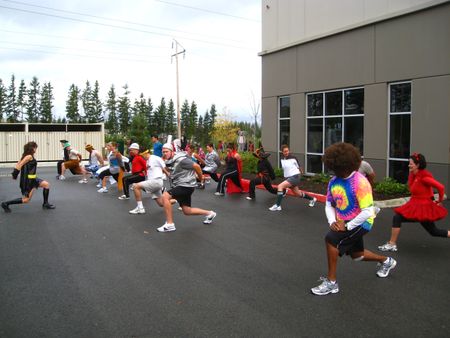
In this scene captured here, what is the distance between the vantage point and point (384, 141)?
1454cm

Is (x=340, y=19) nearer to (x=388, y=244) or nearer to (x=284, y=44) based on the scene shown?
(x=284, y=44)

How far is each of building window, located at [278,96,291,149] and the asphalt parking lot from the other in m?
9.41

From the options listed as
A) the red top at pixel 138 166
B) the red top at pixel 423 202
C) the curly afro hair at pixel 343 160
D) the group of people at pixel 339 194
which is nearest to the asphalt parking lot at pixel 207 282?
the group of people at pixel 339 194

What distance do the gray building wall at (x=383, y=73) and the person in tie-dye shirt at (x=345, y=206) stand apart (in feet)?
28.7

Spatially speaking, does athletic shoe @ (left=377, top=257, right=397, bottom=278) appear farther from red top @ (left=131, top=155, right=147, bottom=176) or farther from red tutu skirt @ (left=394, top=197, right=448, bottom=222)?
red top @ (left=131, top=155, right=147, bottom=176)

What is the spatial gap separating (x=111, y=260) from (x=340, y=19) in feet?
41.5

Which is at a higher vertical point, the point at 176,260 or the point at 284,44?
the point at 284,44

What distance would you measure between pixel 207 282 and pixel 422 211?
3512 millimetres

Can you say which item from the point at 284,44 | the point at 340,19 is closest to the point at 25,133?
the point at 284,44

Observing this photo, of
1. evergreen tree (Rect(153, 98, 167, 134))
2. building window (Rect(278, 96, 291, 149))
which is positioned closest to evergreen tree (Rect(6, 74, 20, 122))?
evergreen tree (Rect(153, 98, 167, 134))

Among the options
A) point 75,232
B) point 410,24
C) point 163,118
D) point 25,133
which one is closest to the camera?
point 75,232

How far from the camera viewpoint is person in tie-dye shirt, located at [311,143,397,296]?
5016 mm

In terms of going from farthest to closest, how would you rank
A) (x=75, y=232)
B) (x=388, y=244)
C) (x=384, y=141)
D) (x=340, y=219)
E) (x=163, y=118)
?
(x=163, y=118) < (x=384, y=141) < (x=75, y=232) < (x=388, y=244) < (x=340, y=219)

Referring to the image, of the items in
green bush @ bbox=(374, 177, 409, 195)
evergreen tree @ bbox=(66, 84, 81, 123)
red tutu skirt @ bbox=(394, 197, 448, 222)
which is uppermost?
evergreen tree @ bbox=(66, 84, 81, 123)
